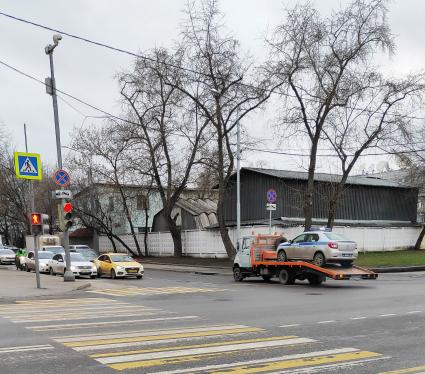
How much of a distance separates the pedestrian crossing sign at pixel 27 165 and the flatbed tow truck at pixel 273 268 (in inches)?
399

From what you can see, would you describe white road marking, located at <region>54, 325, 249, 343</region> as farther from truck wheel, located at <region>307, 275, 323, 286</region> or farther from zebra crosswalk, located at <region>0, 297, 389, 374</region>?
truck wheel, located at <region>307, 275, 323, 286</region>

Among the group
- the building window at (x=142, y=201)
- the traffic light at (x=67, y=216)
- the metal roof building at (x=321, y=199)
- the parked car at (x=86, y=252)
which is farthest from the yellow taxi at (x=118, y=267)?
the building window at (x=142, y=201)

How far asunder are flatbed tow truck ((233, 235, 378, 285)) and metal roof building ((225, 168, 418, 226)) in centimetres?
1269

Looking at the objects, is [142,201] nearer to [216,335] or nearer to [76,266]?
[76,266]

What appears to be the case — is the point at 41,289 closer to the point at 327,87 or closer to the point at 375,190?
the point at 327,87

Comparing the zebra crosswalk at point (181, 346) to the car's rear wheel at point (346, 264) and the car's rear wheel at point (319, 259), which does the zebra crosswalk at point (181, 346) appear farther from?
the car's rear wheel at point (346, 264)

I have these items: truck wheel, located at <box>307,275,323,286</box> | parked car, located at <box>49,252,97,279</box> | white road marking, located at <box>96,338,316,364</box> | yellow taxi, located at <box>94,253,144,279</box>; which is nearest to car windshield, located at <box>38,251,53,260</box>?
parked car, located at <box>49,252,97,279</box>

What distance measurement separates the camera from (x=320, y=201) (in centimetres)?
4188

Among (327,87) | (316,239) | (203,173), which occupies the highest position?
(327,87)

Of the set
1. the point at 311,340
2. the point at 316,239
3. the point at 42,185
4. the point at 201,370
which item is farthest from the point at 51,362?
the point at 42,185

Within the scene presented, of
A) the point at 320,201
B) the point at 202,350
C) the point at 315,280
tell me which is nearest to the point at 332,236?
the point at 315,280

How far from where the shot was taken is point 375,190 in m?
45.4

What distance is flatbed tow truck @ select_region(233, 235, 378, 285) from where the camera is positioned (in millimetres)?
20237

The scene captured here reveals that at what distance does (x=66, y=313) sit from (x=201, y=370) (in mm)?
6812
